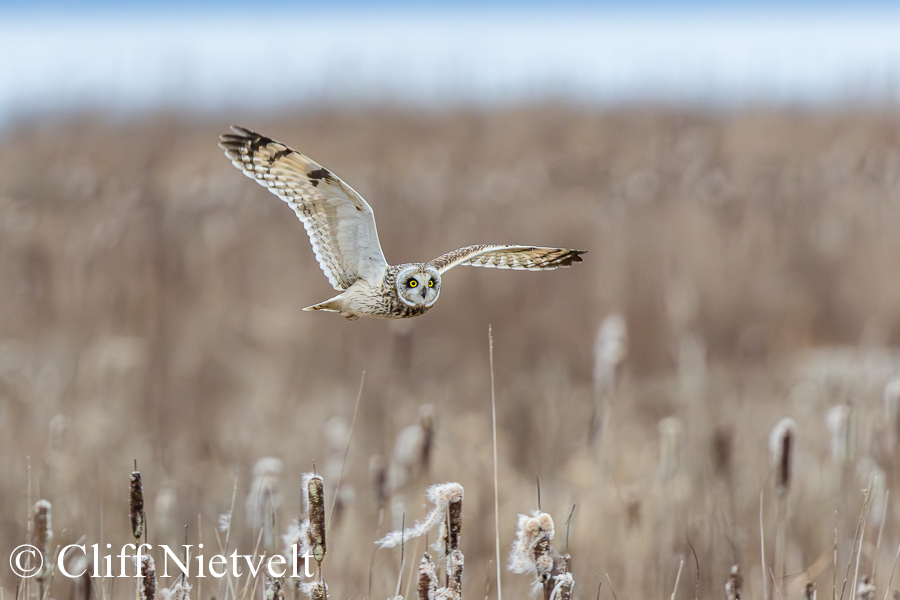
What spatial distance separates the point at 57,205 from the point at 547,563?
347 inches

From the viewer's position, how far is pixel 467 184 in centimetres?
913

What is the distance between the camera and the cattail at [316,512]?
3.84 feet

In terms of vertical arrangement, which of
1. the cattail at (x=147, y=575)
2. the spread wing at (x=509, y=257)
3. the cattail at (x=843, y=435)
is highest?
the spread wing at (x=509, y=257)

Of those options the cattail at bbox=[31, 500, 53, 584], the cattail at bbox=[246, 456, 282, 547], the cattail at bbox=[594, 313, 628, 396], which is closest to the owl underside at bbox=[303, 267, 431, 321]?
the cattail at bbox=[31, 500, 53, 584]

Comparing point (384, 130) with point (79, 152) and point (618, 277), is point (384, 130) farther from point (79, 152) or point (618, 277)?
point (618, 277)

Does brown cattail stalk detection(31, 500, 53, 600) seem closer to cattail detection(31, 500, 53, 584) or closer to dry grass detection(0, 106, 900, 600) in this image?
cattail detection(31, 500, 53, 584)

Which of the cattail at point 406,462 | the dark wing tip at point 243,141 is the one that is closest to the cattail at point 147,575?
the dark wing tip at point 243,141

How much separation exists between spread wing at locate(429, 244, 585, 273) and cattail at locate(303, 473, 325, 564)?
0.46 metres

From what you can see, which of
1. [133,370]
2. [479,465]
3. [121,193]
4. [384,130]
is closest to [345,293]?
[479,465]

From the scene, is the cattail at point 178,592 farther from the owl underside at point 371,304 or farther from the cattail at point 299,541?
Result: the owl underside at point 371,304

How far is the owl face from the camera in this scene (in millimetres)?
734

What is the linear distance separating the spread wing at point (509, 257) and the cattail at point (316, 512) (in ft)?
1.52

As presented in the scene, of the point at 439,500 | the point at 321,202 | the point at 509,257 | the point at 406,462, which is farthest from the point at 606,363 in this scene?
the point at 321,202

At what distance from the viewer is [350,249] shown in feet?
2.68
